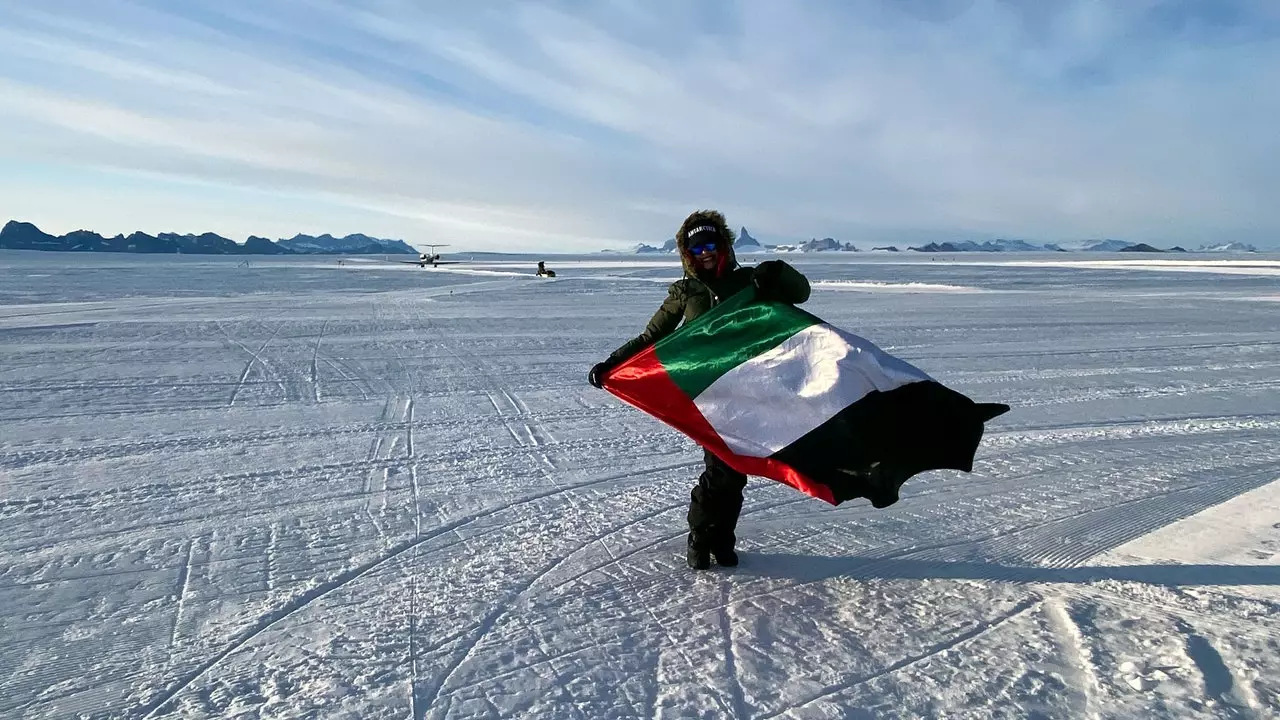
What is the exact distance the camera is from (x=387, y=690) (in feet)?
9.23

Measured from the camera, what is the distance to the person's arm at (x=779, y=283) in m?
3.55

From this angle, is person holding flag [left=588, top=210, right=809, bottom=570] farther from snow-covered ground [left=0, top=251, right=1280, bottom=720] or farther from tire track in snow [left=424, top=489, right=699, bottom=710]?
tire track in snow [left=424, top=489, right=699, bottom=710]

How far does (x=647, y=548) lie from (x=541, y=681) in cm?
132

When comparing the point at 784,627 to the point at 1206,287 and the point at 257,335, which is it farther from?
the point at 1206,287

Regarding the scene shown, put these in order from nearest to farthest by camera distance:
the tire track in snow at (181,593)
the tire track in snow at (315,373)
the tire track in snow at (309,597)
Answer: the tire track in snow at (309,597) → the tire track in snow at (181,593) → the tire track in snow at (315,373)

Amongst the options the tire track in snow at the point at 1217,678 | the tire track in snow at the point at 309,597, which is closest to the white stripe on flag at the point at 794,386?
the tire track in snow at the point at 1217,678

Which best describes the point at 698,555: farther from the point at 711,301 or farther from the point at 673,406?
the point at 711,301

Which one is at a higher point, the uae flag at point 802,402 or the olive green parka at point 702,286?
the olive green parka at point 702,286

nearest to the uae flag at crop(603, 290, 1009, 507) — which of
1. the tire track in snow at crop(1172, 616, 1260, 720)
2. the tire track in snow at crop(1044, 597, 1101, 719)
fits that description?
the tire track in snow at crop(1044, 597, 1101, 719)

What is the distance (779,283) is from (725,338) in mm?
352

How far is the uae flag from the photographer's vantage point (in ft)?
11.1

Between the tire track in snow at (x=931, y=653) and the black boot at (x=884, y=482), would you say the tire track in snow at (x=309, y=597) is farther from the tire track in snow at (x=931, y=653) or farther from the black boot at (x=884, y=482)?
the black boot at (x=884, y=482)

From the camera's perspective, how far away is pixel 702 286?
12.2ft

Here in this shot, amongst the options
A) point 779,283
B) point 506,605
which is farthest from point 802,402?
point 506,605
